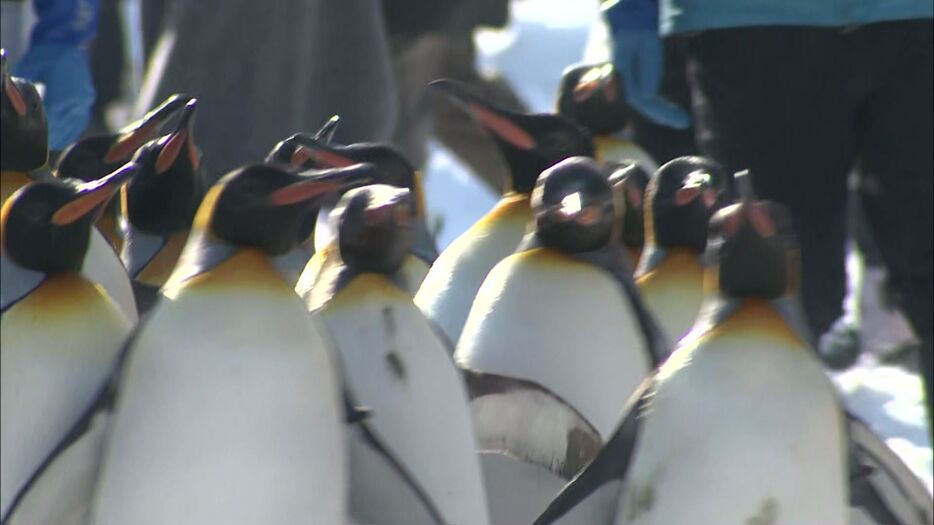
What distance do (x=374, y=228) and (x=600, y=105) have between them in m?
1.05

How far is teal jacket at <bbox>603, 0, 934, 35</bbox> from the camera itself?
2785 mm

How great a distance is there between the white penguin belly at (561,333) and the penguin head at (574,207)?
3 centimetres

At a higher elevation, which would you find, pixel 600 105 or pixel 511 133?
pixel 511 133

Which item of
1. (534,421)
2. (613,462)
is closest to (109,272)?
(534,421)

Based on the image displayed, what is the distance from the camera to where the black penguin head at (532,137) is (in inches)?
94.8

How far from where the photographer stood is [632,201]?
254 centimetres

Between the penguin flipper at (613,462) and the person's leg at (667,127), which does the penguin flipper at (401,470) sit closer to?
the penguin flipper at (613,462)

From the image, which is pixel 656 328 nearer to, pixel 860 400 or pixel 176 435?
pixel 176 435

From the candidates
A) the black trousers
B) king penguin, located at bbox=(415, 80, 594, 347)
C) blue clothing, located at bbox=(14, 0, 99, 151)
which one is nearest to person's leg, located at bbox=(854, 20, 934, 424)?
the black trousers

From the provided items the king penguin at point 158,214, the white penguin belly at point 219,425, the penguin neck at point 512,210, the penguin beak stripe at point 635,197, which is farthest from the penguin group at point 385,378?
the penguin beak stripe at point 635,197

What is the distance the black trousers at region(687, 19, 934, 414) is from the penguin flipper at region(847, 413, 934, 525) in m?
0.80

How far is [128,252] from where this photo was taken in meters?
2.47

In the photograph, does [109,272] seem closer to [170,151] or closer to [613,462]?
[170,151]

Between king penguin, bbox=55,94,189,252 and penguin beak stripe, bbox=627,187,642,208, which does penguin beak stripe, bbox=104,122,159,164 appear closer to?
king penguin, bbox=55,94,189,252
